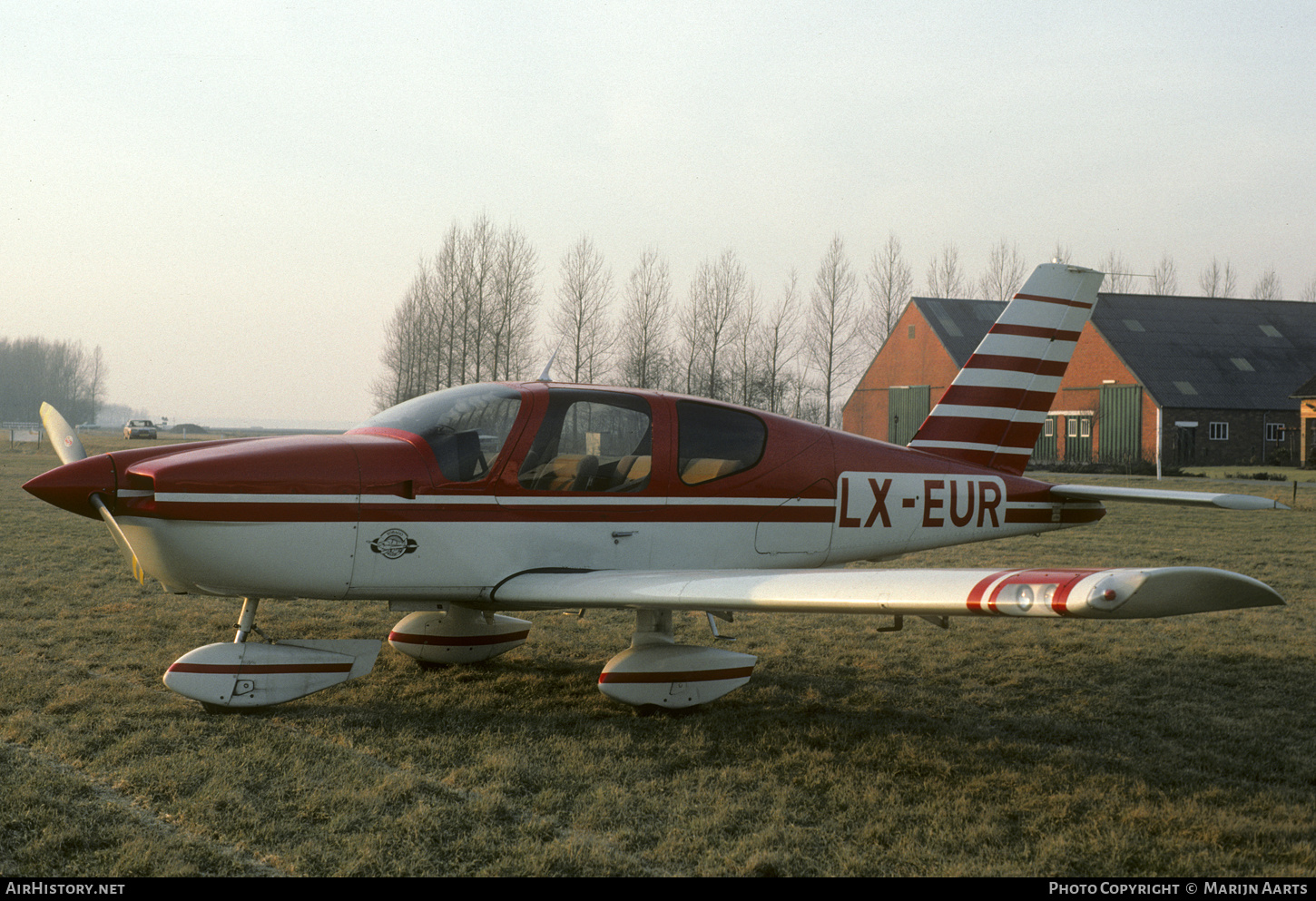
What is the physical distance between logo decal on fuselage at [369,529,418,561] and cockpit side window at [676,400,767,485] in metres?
1.63

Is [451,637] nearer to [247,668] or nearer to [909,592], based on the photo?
[247,668]

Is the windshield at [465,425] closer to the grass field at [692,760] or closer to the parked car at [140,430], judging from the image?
the grass field at [692,760]

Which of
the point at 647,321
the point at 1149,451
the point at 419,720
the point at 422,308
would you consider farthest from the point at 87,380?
the point at 419,720

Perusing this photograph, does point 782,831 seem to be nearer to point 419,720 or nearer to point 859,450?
point 419,720

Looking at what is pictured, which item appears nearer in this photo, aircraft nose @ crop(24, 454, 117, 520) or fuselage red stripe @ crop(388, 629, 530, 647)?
aircraft nose @ crop(24, 454, 117, 520)

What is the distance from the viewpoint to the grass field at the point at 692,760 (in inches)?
132

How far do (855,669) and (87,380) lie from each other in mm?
143785

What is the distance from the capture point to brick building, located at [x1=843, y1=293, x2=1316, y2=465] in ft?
114

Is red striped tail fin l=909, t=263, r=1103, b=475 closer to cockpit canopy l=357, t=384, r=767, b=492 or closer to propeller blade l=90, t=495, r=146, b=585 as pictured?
cockpit canopy l=357, t=384, r=767, b=492

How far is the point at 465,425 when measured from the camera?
529cm

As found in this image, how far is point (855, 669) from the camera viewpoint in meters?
6.43

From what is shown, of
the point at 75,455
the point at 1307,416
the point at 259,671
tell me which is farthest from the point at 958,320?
the point at 259,671

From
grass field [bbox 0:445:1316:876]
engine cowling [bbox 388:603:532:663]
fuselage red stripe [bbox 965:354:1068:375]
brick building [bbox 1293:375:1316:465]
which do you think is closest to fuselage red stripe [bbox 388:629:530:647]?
engine cowling [bbox 388:603:532:663]

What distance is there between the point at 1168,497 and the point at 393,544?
4.76 m
